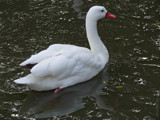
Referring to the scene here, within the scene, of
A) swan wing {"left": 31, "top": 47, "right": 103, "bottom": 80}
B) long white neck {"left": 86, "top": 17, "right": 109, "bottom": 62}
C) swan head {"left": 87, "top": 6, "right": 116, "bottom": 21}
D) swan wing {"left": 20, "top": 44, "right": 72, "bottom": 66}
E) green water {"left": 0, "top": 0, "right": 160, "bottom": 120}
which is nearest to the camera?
green water {"left": 0, "top": 0, "right": 160, "bottom": 120}

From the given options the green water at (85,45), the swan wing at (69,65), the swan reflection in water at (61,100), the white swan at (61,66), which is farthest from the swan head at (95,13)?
the swan reflection in water at (61,100)

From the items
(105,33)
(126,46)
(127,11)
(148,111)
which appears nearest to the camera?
(148,111)

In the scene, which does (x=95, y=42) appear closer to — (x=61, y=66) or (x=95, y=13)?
(x=95, y=13)

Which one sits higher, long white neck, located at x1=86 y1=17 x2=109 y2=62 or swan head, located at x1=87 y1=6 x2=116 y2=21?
swan head, located at x1=87 y1=6 x2=116 y2=21

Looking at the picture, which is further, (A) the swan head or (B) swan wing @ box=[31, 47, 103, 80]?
(A) the swan head

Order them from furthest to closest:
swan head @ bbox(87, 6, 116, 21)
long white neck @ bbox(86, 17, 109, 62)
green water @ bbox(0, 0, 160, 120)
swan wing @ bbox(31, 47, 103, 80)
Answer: long white neck @ bbox(86, 17, 109, 62)
swan head @ bbox(87, 6, 116, 21)
swan wing @ bbox(31, 47, 103, 80)
green water @ bbox(0, 0, 160, 120)

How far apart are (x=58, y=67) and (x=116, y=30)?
3269 millimetres

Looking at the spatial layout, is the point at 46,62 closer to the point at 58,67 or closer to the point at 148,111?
the point at 58,67

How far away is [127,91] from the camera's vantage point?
23.6ft

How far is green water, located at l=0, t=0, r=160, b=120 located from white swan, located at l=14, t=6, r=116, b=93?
8.5 inches

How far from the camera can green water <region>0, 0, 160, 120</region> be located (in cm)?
674

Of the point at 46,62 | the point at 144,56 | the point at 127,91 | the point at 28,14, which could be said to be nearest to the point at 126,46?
the point at 144,56

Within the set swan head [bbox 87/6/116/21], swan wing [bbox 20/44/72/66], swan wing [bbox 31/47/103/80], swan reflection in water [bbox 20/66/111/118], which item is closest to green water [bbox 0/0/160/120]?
swan reflection in water [bbox 20/66/111/118]

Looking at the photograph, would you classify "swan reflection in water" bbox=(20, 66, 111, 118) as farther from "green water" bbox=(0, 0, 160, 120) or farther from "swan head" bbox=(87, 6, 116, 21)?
"swan head" bbox=(87, 6, 116, 21)
